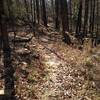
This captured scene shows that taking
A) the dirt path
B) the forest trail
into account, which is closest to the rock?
the forest trail

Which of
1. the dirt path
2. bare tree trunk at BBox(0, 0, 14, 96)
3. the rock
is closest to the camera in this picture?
the dirt path

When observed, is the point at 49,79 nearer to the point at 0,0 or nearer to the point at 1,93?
the point at 1,93

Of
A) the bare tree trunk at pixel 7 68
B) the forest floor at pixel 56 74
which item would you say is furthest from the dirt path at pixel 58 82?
the bare tree trunk at pixel 7 68

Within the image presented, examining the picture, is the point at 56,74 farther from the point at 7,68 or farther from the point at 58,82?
the point at 7,68

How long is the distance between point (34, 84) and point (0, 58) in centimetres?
273

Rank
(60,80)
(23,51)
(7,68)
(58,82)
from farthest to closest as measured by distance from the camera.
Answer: (23,51) < (7,68) < (60,80) < (58,82)

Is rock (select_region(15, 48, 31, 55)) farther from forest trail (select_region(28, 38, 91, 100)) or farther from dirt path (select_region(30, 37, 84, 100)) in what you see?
dirt path (select_region(30, 37, 84, 100))

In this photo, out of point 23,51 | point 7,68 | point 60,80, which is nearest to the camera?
point 60,80

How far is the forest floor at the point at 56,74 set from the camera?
365 inches

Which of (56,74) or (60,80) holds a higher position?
(56,74)

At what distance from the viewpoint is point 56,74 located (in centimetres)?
1073

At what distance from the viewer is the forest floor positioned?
9.28m

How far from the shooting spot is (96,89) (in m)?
9.62

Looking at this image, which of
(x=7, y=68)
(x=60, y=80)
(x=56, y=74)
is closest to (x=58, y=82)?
(x=60, y=80)
